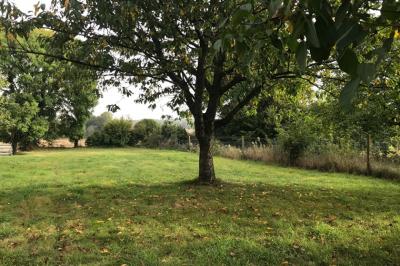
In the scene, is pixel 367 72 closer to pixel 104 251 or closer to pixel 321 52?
pixel 321 52

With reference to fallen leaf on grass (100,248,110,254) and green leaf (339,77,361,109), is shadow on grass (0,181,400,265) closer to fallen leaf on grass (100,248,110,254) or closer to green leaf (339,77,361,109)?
fallen leaf on grass (100,248,110,254)

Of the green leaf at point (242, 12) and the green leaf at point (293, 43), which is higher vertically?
the green leaf at point (242, 12)

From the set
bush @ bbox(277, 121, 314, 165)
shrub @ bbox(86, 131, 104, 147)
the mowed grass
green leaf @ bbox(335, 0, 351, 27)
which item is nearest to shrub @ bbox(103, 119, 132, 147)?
shrub @ bbox(86, 131, 104, 147)

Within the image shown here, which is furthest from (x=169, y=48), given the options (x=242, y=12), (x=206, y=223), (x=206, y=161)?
(x=242, y=12)

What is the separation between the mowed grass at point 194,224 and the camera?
4918 mm

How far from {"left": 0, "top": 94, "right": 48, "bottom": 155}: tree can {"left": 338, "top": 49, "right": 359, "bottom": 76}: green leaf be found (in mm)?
29775

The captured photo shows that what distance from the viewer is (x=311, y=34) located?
1.20 m

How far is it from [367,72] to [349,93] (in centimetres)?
8

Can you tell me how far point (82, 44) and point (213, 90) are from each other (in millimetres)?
3308

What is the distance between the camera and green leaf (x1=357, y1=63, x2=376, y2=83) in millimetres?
1087

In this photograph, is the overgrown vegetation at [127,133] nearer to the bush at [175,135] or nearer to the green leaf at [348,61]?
the bush at [175,135]

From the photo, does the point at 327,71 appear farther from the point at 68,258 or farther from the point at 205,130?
the point at 68,258

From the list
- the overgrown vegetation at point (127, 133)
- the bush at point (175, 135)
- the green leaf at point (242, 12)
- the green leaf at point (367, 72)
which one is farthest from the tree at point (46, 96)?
the green leaf at point (367, 72)

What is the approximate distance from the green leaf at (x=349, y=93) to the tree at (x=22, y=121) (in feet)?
97.9
